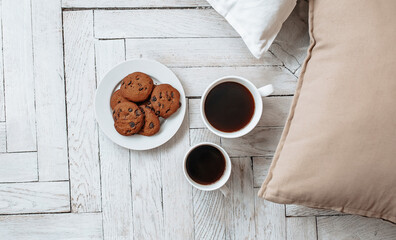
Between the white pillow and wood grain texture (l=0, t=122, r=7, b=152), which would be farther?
wood grain texture (l=0, t=122, r=7, b=152)

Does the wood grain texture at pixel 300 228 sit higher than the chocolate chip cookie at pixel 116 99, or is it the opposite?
the chocolate chip cookie at pixel 116 99

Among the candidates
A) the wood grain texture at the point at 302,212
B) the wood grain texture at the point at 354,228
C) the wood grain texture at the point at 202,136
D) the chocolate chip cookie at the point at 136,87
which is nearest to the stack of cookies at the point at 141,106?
the chocolate chip cookie at the point at 136,87

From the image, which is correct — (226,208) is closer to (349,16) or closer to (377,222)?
(377,222)

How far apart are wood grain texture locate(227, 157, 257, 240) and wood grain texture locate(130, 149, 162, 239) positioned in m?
0.17

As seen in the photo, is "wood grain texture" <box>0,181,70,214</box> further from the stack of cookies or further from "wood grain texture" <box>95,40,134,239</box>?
the stack of cookies

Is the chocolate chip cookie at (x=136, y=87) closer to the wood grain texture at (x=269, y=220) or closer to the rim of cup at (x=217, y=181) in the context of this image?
the rim of cup at (x=217, y=181)

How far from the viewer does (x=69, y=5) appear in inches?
40.1

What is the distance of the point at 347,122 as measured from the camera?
76 cm

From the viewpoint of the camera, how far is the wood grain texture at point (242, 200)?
103cm

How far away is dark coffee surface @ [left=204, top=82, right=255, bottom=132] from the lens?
0.95 m

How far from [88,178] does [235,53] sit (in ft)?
1.72

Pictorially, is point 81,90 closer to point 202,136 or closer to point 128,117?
point 128,117

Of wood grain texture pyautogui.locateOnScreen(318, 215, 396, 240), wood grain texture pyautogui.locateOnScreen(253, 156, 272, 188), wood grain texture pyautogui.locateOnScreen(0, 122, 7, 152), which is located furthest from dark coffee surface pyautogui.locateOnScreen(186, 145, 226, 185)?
wood grain texture pyautogui.locateOnScreen(0, 122, 7, 152)

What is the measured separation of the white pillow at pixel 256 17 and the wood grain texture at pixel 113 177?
1.00ft
